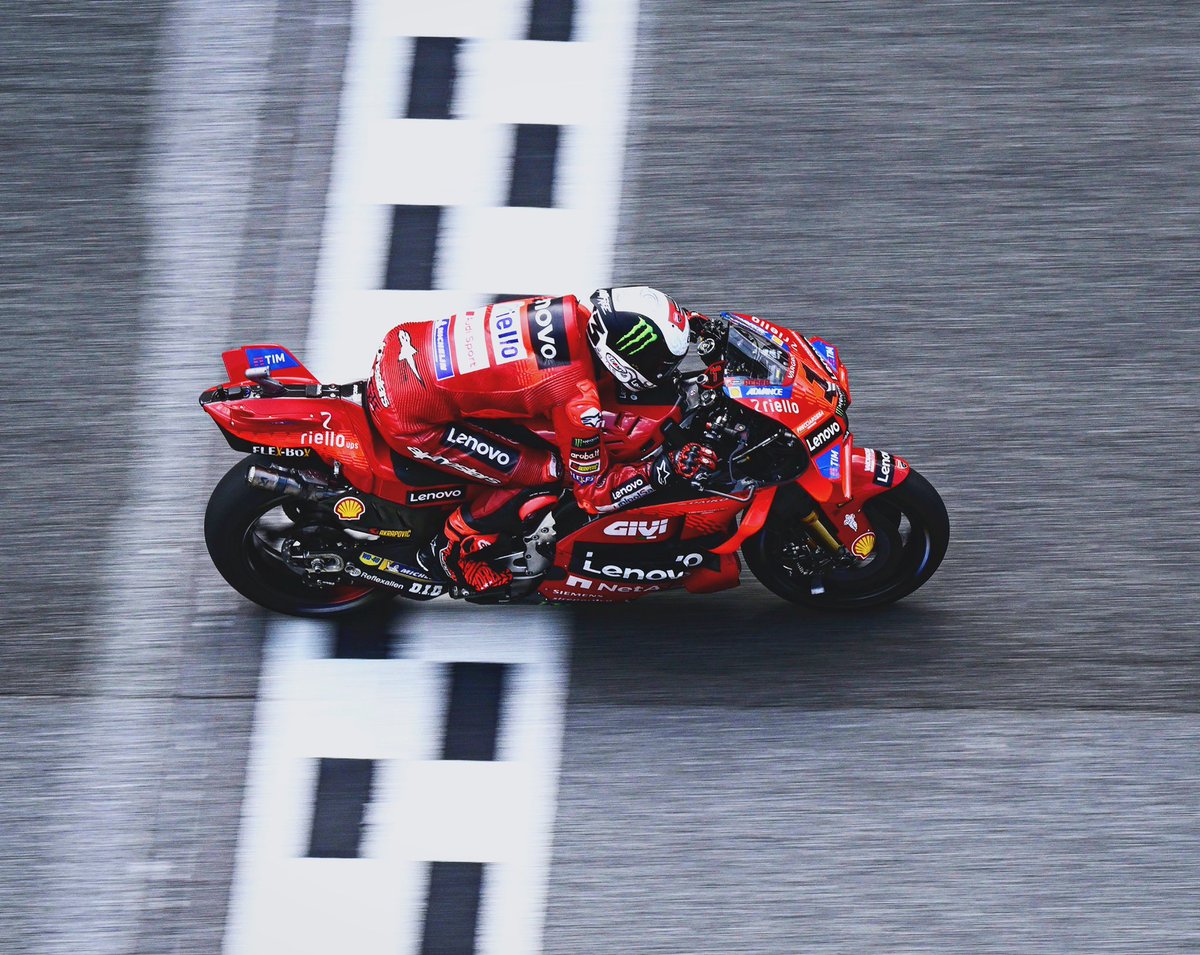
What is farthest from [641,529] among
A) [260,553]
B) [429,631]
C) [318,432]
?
[260,553]

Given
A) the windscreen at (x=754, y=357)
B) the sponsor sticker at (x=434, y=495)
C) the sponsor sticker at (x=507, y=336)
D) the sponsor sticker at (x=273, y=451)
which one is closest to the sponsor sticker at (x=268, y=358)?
the sponsor sticker at (x=273, y=451)

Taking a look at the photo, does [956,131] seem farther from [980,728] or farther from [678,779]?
[678,779]

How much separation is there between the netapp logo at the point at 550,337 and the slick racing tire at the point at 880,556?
1.20m

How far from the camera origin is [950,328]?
24.0 feet

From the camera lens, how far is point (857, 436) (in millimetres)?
6879

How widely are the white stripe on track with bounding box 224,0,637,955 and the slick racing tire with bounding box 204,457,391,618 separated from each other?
150 millimetres

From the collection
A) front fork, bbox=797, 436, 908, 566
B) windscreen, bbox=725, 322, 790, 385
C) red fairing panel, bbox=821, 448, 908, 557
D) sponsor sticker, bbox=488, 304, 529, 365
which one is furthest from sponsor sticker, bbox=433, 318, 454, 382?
red fairing panel, bbox=821, 448, 908, 557

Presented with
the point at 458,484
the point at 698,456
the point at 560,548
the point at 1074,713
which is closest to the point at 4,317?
→ the point at 458,484

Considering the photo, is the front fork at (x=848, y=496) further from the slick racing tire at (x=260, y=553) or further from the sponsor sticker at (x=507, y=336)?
the slick racing tire at (x=260, y=553)

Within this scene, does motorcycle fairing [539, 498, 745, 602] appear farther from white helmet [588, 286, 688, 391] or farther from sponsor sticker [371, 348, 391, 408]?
sponsor sticker [371, 348, 391, 408]

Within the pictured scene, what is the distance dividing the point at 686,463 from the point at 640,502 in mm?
309

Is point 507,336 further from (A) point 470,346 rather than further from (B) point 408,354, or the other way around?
(B) point 408,354

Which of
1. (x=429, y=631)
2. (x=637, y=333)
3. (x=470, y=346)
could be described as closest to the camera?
(x=637, y=333)

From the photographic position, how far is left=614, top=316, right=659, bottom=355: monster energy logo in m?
5.20
